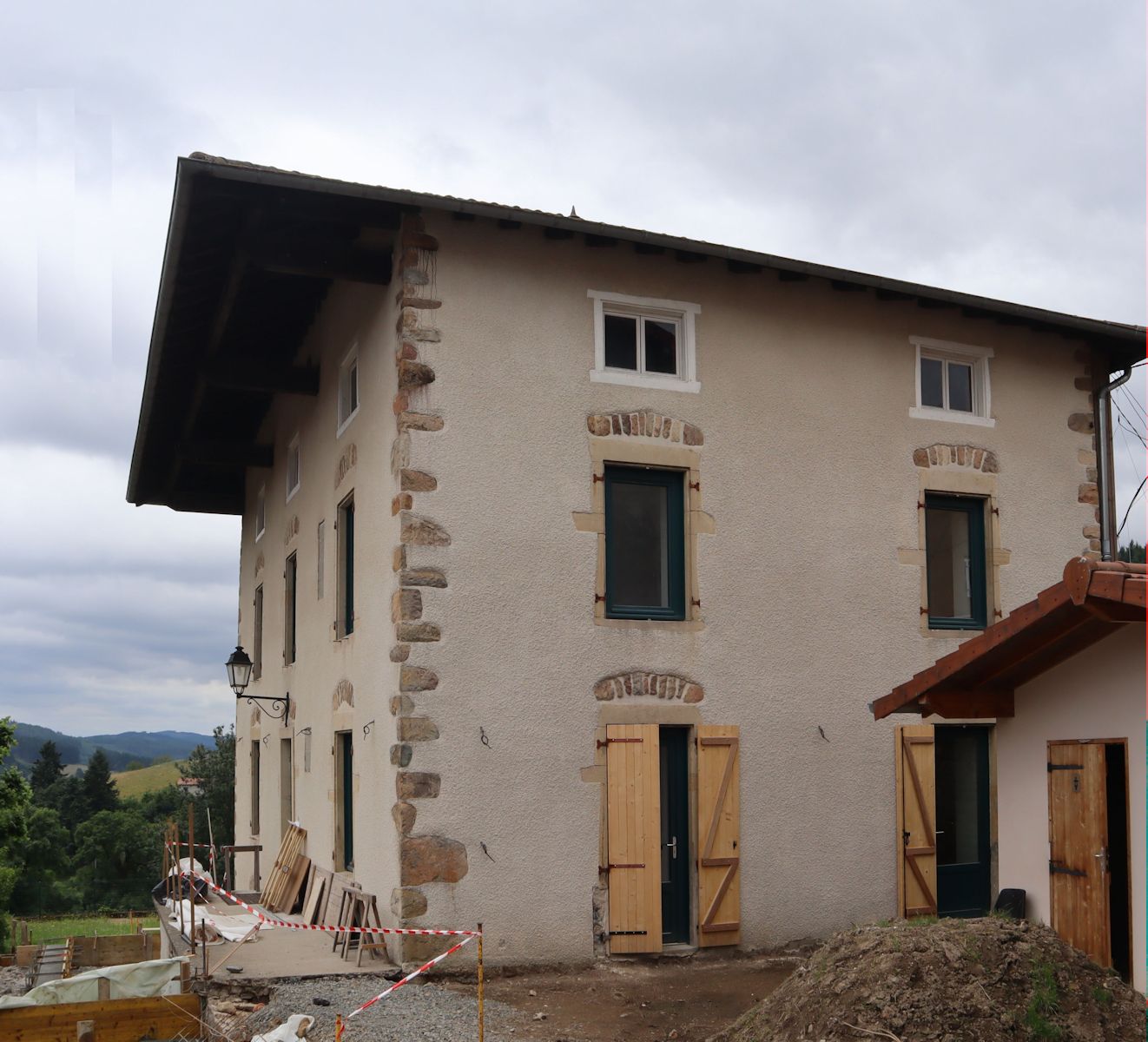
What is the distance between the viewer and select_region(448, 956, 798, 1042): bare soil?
325 inches

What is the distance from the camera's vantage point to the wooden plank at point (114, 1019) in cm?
865

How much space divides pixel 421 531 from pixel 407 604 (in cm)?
57

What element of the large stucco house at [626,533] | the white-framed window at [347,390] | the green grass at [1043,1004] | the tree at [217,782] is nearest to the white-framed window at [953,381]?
the large stucco house at [626,533]

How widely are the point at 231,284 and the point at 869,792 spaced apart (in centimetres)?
710

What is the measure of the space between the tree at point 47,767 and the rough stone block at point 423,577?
60738mm

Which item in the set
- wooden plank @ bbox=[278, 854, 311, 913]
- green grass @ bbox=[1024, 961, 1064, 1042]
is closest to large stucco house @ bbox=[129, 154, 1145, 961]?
wooden plank @ bbox=[278, 854, 311, 913]

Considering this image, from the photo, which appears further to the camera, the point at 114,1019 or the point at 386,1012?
the point at 114,1019

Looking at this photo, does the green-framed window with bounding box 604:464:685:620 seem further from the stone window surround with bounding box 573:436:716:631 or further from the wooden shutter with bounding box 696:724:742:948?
the wooden shutter with bounding box 696:724:742:948

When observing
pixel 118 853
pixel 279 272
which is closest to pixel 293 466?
pixel 279 272

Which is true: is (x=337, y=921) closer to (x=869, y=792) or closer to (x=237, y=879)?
(x=869, y=792)

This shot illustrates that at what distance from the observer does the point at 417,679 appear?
9.89m

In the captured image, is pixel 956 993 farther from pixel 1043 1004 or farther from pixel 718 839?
pixel 718 839

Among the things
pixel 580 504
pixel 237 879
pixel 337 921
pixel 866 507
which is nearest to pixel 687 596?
pixel 580 504

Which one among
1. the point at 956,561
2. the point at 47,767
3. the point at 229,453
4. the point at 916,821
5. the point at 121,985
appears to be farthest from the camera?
the point at 47,767
